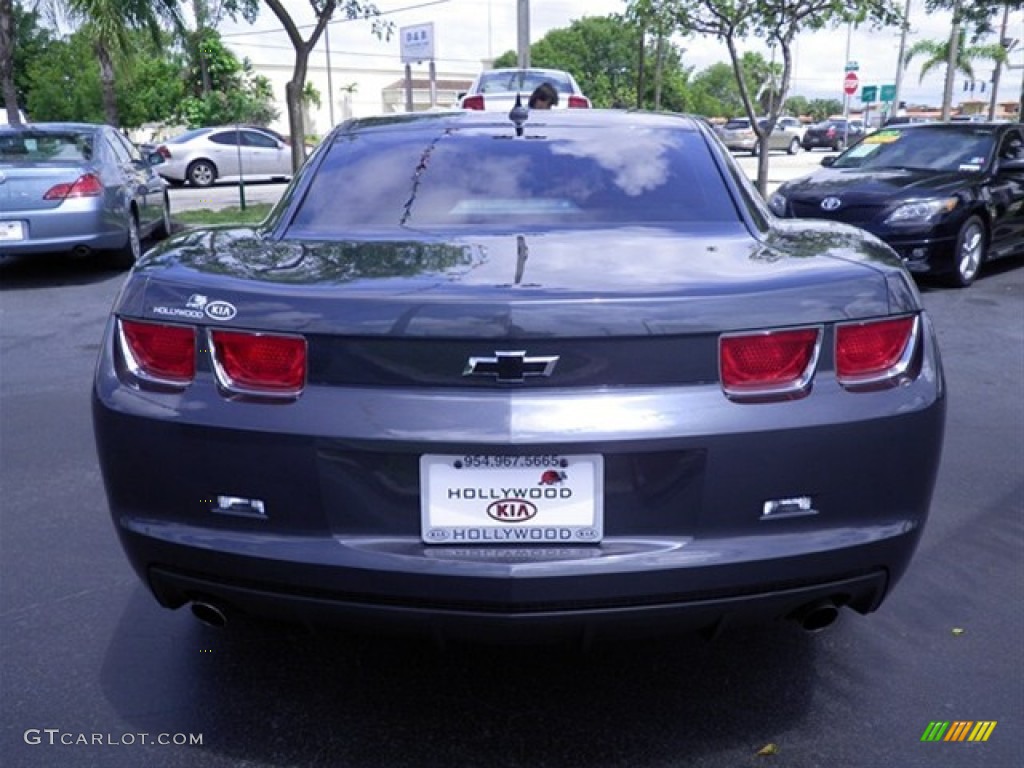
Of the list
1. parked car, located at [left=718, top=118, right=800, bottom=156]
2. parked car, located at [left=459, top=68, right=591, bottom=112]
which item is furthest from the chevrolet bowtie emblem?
parked car, located at [left=718, top=118, right=800, bottom=156]

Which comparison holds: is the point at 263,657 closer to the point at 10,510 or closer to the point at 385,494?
the point at 385,494

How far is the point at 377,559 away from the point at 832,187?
8.25 m

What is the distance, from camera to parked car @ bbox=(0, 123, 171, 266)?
8.78 meters

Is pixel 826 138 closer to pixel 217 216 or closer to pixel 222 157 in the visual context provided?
pixel 222 157

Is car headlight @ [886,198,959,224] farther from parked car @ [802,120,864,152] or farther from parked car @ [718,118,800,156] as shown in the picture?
parked car @ [802,120,864,152]

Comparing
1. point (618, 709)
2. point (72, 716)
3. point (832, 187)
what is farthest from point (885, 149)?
point (72, 716)

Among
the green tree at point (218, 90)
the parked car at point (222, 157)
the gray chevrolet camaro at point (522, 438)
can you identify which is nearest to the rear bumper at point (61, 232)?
the gray chevrolet camaro at point (522, 438)

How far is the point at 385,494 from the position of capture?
2131 mm

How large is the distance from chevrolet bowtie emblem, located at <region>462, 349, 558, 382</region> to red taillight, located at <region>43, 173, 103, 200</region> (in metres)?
8.03

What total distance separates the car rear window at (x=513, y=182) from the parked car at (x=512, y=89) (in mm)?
9300

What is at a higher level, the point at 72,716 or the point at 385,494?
the point at 385,494

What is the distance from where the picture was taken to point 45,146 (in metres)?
9.41

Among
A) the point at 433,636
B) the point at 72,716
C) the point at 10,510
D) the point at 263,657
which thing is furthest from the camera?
the point at 10,510

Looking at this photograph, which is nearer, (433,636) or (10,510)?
(433,636)
